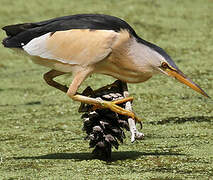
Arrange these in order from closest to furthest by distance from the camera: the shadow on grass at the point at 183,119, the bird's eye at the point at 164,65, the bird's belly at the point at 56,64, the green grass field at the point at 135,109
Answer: the green grass field at the point at 135,109
the bird's eye at the point at 164,65
the bird's belly at the point at 56,64
the shadow on grass at the point at 183,119

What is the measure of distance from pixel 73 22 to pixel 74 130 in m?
1.24

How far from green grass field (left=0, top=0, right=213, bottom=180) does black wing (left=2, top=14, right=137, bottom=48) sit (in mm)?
830

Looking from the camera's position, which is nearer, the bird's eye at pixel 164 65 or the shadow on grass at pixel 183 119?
the bird's eye at pixel 164 65

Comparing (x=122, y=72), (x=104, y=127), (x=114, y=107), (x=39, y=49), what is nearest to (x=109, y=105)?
(x=114, y=107)

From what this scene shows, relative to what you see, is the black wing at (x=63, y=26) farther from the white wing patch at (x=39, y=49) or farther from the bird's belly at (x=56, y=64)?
the bird's belly at (x=56, y=64)

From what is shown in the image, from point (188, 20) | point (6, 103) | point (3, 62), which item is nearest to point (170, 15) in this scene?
point (188, 20)

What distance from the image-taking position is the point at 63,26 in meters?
3.91

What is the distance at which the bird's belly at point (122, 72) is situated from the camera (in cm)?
382

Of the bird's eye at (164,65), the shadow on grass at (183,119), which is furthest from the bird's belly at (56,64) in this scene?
the shadow on grass at (183,119)

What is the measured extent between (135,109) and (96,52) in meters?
1.75

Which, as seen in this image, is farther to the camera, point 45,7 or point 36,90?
point 45,7

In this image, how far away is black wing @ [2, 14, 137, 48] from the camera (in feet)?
12.5

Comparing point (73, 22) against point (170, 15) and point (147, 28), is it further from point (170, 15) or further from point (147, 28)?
point (170, 15)

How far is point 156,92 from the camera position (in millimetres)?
5914
